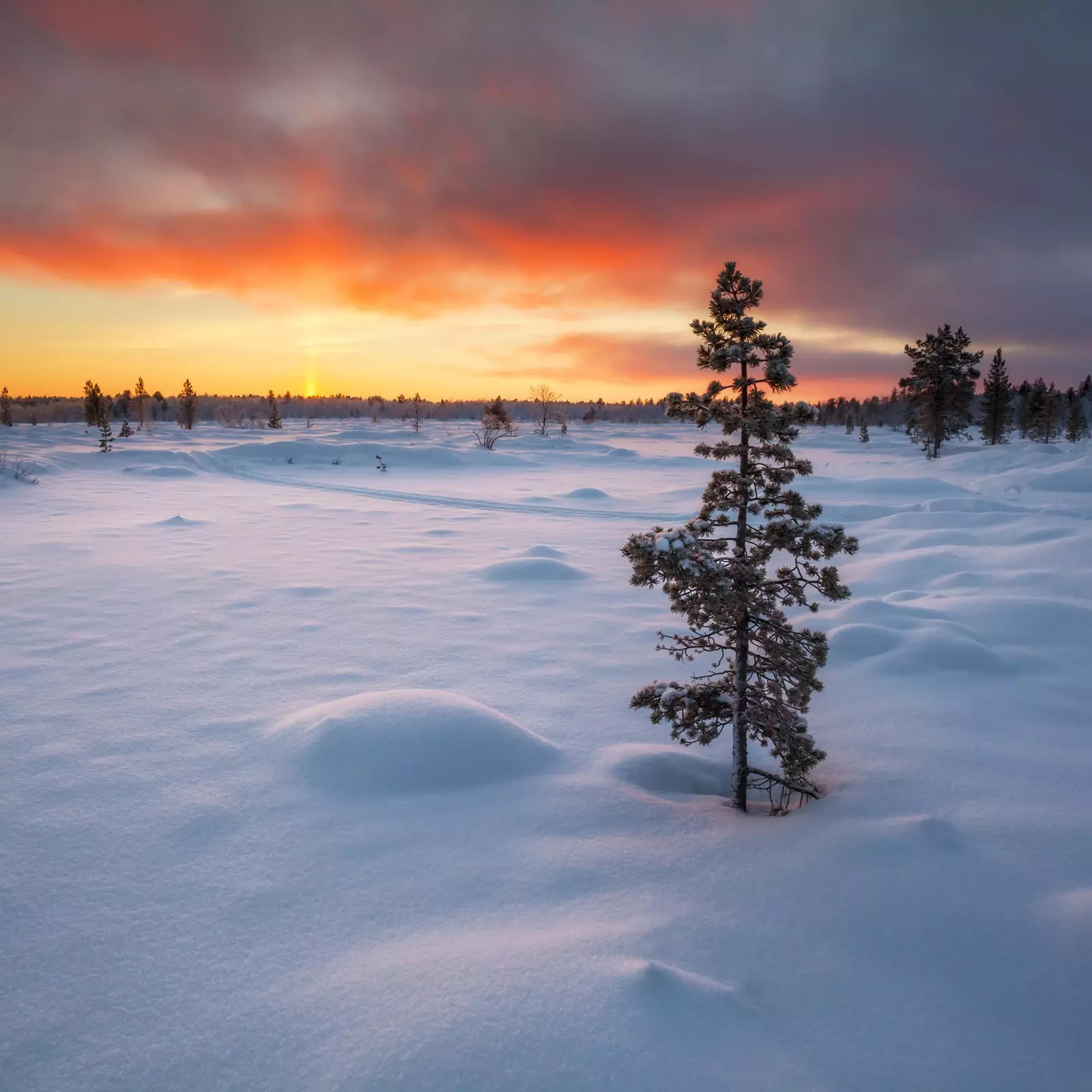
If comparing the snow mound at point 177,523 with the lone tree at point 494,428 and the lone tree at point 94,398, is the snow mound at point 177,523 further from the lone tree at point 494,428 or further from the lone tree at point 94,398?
the lone tree at point 94,398

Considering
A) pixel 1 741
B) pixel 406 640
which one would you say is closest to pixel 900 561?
pixel 406 640

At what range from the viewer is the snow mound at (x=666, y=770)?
174 inches

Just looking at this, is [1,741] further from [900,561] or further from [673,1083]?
[900,561]

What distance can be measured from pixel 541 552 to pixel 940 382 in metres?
35.0

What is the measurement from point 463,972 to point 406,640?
4.76m

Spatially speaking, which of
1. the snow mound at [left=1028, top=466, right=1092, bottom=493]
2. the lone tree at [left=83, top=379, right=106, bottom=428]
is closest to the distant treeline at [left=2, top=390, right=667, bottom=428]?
the lone tree at [left=83, top=379, right=106, bottom=428]

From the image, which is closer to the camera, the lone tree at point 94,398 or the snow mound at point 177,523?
the snow mound at point 177,523

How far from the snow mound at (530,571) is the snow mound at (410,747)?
5.39 m

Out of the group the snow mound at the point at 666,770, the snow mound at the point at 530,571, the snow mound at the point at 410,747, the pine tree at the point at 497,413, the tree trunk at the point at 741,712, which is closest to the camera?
the tree trunk at the point at 741,712

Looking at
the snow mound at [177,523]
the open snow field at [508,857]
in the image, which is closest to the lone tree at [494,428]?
the snow mound at [177,523]

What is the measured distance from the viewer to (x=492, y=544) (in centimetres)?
1312

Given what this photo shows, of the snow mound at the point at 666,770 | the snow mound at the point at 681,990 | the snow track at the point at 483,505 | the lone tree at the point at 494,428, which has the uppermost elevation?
the lone tree at the point at 494,428

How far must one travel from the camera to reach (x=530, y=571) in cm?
1035

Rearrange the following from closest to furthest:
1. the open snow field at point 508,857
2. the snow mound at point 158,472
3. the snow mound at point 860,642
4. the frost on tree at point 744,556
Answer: the open snow field at point 508,857
the frost on tree at point 744,556
the snow mound at point 860,642
the snow mound at point 158,472
